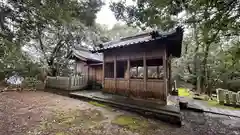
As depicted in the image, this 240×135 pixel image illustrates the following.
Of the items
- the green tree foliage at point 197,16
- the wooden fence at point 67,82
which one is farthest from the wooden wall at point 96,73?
the green tree foliage at point 197,16

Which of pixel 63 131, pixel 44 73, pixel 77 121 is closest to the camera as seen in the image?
pixel 63 131

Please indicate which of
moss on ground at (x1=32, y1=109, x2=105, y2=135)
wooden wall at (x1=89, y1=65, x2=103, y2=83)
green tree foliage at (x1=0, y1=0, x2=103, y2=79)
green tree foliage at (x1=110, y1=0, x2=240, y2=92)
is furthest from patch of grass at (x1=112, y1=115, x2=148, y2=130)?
wooden wall at (x1=89, y1=65, x2=103, y2=83)

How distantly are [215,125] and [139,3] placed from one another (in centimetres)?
559

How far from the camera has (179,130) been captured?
454cm

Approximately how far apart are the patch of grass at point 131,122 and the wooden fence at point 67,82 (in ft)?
19.3

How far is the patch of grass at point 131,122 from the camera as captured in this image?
4.58 m

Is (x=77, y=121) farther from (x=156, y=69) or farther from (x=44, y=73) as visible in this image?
(x=44, y=73)

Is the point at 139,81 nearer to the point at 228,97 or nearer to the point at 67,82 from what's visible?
the point at 67,82

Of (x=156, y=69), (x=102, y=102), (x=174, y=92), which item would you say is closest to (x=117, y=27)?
(x=156, y=69)

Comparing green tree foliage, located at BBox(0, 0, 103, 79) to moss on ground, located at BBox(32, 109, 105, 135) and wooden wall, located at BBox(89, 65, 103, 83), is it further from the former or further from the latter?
wooden wall, located at BBox(89, 65, 103, 83)

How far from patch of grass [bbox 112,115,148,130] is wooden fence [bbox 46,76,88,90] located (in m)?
5.87

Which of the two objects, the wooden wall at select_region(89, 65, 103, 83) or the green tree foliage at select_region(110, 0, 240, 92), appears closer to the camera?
the green tree foliage at select_region(110, 0, 240, 92)

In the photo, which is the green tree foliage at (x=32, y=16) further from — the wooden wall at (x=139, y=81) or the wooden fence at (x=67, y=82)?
the wooden fence at (x=67, y=82)

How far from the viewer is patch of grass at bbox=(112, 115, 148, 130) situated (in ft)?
15.0
